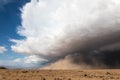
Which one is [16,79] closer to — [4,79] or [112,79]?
[4,79]

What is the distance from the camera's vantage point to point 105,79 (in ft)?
182

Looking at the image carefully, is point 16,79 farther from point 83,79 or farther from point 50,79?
point 83,79

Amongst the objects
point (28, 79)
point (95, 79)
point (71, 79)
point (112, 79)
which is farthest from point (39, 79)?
point (112, 79)

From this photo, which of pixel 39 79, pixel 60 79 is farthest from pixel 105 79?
pixel 39 79

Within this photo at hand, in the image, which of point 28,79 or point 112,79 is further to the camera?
point 112,79

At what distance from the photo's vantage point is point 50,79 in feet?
174

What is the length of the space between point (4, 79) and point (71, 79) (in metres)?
16.5

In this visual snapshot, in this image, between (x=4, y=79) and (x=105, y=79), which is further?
(x=105, y=79)

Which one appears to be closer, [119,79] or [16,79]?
[16,79]

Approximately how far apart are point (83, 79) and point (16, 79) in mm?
16828

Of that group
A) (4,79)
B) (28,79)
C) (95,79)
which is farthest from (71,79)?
(4,79)

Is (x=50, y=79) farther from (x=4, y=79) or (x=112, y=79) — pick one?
(x=112, y=79)

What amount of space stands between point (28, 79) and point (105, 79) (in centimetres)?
1997

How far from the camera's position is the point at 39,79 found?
172 ft
